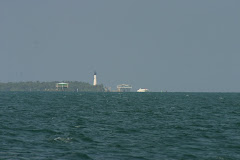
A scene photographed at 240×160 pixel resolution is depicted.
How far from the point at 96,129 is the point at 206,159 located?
1524 cm

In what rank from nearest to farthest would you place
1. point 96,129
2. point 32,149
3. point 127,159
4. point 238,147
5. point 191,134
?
1. point 127,159
2. point 32,149
3. point 238,147
4. point 191,134
5. point 96,129

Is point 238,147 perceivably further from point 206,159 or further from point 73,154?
point 73,154

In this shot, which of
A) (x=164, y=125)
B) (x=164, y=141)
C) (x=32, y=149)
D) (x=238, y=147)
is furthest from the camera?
(x=164, y=125)

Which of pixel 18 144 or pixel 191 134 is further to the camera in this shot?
pixel 191 134

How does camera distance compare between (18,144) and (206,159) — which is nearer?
(206,159)

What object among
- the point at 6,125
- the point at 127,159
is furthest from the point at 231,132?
the point at 6,125

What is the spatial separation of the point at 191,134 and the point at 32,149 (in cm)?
1435

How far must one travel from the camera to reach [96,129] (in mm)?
38125

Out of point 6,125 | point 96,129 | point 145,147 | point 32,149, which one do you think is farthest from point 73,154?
point 6,125

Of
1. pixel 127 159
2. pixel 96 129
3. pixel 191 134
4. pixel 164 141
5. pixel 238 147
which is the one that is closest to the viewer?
pixel 127 159

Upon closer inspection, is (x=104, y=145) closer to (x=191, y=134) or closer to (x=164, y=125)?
(x=191, y=134)

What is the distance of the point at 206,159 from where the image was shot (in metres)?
24.7

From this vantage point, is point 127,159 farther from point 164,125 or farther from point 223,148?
point 164,125

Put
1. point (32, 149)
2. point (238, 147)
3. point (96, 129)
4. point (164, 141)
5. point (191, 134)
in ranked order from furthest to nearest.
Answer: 1. point (96, 129)
2. point (191, 134)
3. point (164, 141)
4. point (238, 147)
5. point (32, 149)
